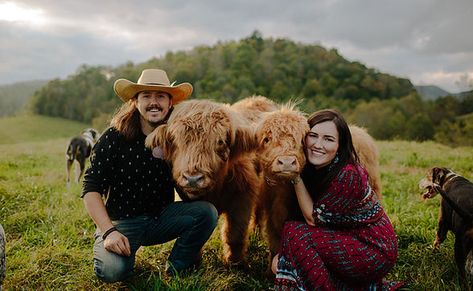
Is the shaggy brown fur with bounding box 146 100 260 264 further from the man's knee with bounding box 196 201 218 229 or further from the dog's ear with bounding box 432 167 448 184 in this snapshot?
the dog's ear with bounding box 432 167 448 184

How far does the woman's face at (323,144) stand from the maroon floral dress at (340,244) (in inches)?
6.8

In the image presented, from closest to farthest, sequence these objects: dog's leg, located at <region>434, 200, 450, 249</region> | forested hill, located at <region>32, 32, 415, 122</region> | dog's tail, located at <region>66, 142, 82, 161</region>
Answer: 1. dog's leg, located at <region>434, 200, 450, 249</region>
2. dog's tail, located at <region>66, 142, 82, 161</region>
3. forested hill, located at <region>32, 32, 415, 122</region>

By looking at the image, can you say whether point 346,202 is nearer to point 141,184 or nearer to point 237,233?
point 237,233

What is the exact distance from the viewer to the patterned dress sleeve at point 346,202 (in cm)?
303

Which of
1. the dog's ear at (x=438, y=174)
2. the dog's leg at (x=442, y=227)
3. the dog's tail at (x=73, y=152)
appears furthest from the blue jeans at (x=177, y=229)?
the dog's tail at (x=73, y=152)

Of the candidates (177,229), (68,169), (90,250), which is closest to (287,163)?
(177,229)

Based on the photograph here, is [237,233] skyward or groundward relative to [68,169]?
skyward

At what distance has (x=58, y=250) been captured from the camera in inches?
161

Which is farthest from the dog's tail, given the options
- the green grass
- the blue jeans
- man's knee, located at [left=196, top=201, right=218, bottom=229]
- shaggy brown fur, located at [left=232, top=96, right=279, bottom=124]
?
the green grass

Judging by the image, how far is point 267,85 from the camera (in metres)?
72.2

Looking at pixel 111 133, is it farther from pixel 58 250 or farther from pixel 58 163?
pixel 58 163

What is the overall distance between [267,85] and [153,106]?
69.8 metres

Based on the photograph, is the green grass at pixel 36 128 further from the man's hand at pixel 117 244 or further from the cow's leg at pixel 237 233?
the man's hand at pixel 117 244

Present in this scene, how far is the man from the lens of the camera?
11.7 ft
